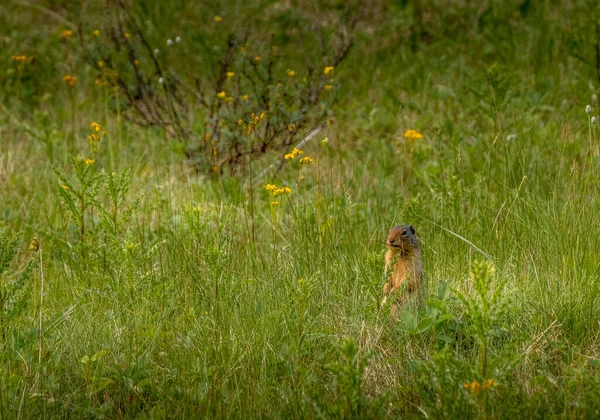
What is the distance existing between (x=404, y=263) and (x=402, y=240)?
0.10 meters

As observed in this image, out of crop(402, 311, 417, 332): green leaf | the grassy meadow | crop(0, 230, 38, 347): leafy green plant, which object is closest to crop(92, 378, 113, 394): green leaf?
the grassy meadow

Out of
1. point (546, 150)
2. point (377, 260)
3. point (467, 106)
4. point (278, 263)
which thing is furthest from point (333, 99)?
point (377, 260)

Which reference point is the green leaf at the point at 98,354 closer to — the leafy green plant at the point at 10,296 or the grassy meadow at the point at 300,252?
the grassy meadow at the point at 300,252

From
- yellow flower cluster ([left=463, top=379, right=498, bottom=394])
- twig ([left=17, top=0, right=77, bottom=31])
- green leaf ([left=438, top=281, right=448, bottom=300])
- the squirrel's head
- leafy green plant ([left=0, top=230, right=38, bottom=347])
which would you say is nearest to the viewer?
yellow flower cluster ([left=463, top=379, right=498, bottom=394])

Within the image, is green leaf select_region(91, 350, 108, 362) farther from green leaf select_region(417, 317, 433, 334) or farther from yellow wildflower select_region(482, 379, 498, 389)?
yellow wildflower select_region(482, 379, 498, 389)

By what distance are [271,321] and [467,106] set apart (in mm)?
3898

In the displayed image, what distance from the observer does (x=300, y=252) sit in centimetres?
470

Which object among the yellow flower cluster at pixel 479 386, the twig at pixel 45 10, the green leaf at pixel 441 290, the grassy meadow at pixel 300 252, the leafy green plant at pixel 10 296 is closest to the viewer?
the yellow flower cluster at pixel 479 386

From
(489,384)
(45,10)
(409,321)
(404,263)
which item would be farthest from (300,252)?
(45,10)

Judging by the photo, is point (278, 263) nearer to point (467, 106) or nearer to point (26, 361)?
point (26, 361)

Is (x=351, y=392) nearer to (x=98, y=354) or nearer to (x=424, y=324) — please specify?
(x=424, y=324)

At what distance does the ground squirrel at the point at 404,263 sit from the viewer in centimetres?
423

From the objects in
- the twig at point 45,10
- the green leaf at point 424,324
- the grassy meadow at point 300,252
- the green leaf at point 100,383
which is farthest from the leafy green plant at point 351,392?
the twig at point 45,10

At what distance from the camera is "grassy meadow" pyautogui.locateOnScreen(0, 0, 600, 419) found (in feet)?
11.8
